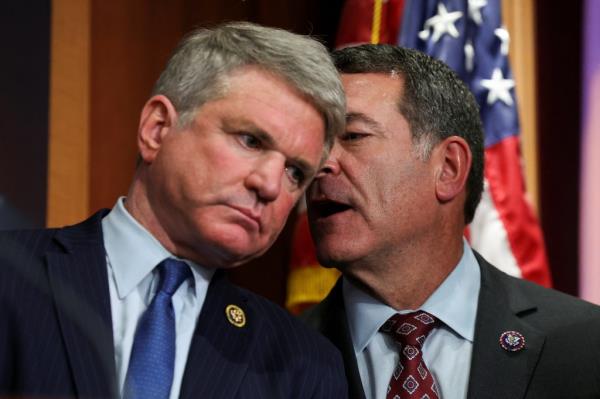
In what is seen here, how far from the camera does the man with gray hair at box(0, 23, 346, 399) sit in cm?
160

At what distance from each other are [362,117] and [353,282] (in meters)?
0.34

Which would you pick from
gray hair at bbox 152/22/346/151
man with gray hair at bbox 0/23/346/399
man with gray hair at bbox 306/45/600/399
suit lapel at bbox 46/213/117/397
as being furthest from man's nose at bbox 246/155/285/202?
man with gray hair at bbox 306/45/600/399

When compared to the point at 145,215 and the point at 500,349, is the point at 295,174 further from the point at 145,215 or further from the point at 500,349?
the point at 500,349

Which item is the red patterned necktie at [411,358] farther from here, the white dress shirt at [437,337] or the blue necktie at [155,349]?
the blue necktie at [155,349]

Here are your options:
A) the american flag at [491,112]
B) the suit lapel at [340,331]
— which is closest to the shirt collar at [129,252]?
the suit lapel at [340,331]

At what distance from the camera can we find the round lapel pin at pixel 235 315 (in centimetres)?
177

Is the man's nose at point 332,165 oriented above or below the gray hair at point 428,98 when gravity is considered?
below

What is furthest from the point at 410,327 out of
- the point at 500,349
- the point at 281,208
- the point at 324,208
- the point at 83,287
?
the point at 83,287

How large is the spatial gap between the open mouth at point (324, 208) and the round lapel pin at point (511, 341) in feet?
1.36

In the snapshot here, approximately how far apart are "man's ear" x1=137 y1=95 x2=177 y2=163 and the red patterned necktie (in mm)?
665

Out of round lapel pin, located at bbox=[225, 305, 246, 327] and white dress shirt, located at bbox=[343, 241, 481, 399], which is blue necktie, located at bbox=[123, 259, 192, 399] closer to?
round lapel pin, located at bbox=[225, 305, 246, 327]

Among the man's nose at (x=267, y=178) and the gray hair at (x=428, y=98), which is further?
the gray hair at (x=428, y=98)

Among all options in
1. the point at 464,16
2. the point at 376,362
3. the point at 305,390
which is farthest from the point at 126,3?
the point at 305,390

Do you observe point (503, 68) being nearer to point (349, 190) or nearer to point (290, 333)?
point (349, 190)
